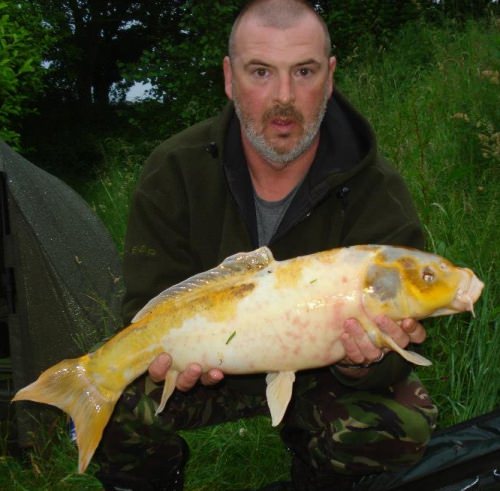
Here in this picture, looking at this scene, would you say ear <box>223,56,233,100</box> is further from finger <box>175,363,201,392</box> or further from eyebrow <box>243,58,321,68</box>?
finger <box>175,363,201,392</box>

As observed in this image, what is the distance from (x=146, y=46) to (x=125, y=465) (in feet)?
35.8

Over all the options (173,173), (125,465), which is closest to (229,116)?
(173,173)

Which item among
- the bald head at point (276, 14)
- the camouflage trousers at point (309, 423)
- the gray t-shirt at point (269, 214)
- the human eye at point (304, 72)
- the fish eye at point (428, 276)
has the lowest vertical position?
the camouflage trousers at point (309, 423)

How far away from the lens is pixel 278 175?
1.87 meters

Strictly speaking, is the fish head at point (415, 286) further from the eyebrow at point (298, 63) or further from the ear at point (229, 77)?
the ear at point (229, 77)

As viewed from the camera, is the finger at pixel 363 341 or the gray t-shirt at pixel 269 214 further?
the gray t-shirt at pixel 269 214

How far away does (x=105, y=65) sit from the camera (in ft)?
40.7

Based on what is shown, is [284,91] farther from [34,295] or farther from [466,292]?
[34,295]

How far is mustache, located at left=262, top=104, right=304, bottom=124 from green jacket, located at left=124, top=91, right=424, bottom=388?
0.12 meters

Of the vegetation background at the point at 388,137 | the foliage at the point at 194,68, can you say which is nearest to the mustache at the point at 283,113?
the vegetation background at the point at 388,137

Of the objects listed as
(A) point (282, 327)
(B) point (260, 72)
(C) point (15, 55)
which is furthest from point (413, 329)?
(C) point (15, 55)

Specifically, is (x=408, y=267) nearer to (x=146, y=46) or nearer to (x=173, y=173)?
(x=173, y=173)

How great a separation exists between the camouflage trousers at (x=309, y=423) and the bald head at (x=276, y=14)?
32.7 inches

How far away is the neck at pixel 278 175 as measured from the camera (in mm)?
1870
